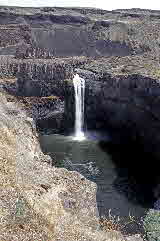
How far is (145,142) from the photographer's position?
54219 millimetres

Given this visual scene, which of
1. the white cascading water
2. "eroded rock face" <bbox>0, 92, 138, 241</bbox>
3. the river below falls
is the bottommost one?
the river below falls

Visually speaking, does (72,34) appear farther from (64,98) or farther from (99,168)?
(99,168)

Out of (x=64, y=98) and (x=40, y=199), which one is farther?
(x=64, y=98)

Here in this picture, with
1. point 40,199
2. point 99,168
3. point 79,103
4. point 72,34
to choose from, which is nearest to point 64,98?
point 79,103

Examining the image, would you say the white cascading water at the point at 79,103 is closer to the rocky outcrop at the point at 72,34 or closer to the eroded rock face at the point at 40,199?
the rocky outcrop at the point at 72,34

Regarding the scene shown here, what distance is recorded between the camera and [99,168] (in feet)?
155

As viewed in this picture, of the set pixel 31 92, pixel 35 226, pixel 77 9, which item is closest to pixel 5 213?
pixel 35 226

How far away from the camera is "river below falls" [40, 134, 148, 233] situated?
3684 centimetres

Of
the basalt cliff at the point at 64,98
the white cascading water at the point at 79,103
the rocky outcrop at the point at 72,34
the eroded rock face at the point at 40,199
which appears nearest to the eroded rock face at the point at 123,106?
the basalt cliff at the point at 64,98

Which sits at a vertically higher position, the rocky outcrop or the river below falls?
the rocky outcrop

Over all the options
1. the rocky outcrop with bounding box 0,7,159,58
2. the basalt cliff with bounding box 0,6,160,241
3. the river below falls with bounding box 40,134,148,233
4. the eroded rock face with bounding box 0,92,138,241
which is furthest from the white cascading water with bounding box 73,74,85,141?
the eroded rock face with bounding box 0,92,138,241

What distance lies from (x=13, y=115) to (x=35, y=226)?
22.4 metres

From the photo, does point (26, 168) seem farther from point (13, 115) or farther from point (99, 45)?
point (99, 45)

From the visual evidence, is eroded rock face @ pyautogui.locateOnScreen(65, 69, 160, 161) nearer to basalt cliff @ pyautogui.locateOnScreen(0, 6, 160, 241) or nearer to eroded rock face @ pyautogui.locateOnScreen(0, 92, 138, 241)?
basalt cliff @ pyautogui.locateOnScreen(0, 6, 160, 241)
